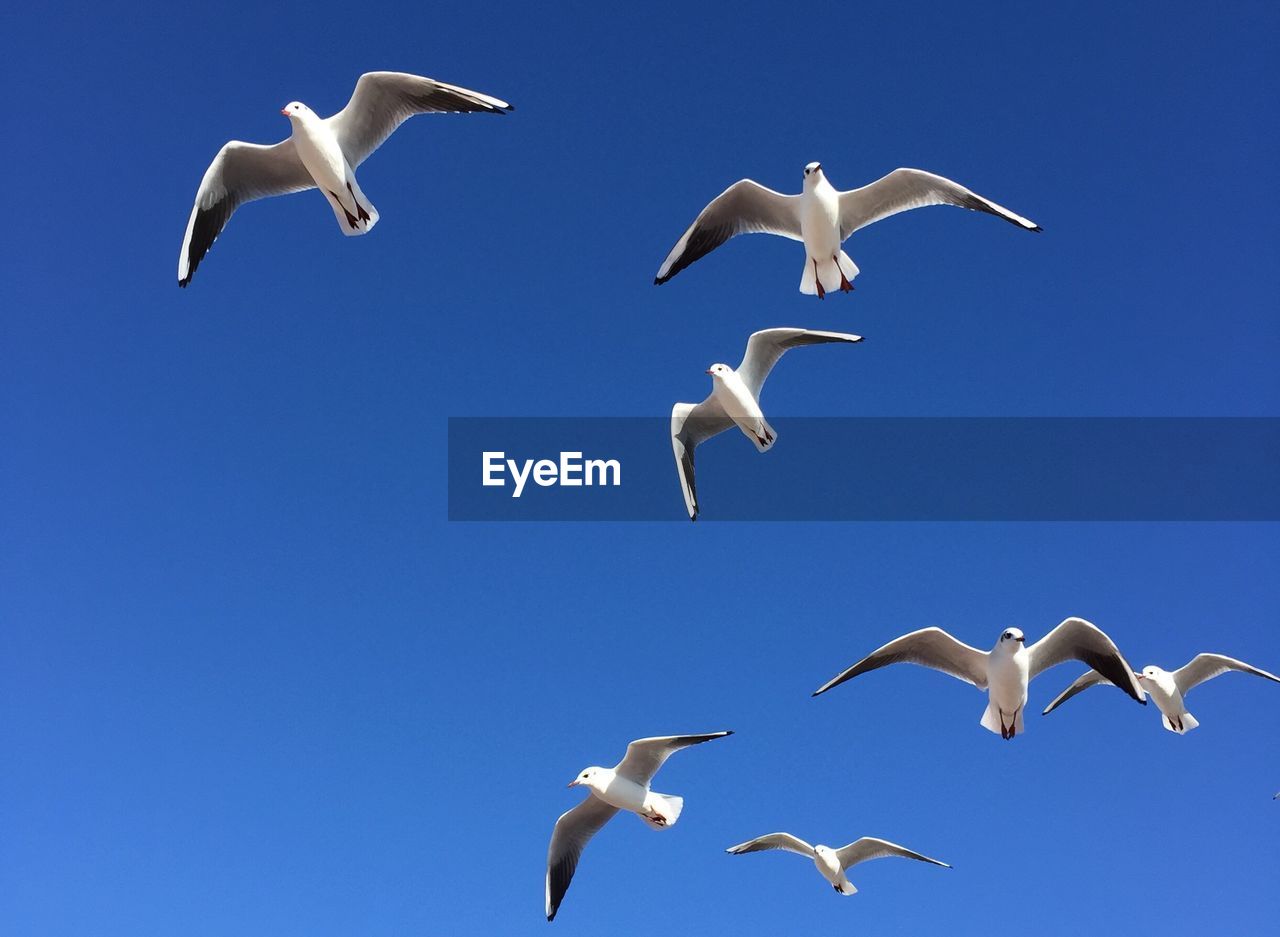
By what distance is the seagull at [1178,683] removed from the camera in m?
13.8

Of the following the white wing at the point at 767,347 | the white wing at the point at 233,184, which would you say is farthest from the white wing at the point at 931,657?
the white wing at the point at 233,184

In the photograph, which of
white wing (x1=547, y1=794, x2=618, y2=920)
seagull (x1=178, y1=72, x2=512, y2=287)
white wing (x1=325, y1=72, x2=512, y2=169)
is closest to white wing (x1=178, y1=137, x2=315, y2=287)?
seagull (x1=178, y1=72, x2=512, y2=287)

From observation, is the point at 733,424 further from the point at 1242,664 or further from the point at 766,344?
the point at 1242,664

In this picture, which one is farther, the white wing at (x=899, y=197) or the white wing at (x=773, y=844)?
the white wing at (x=773, y=844)

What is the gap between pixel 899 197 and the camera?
11773 millimetres

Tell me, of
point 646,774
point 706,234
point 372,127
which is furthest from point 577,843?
point 372,127

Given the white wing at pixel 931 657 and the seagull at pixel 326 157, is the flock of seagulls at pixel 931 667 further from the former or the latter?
the seagull at pixel 326 157

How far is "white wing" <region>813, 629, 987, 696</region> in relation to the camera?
11906mm

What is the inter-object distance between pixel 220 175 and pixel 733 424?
524 cm

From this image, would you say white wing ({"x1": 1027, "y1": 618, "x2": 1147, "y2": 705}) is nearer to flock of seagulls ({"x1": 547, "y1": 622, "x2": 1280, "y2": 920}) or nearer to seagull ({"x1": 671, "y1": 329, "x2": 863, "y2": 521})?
flock of seagulls ({"x1": 547, "y1": 622, "x2": 1280, "y2": 920})

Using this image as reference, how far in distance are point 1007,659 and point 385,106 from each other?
7239 mm

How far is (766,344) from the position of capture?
1233 cm

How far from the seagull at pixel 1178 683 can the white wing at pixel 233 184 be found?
915cm

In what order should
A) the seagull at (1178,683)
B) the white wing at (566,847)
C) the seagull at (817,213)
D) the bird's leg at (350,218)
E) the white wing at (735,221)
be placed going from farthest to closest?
1. the seagull at (1178,683)
2. the white wing at (566,847)
3. the white wing at (735,221)
4. the seagull at (817,213)
5. the bird's leg at (350,218)
